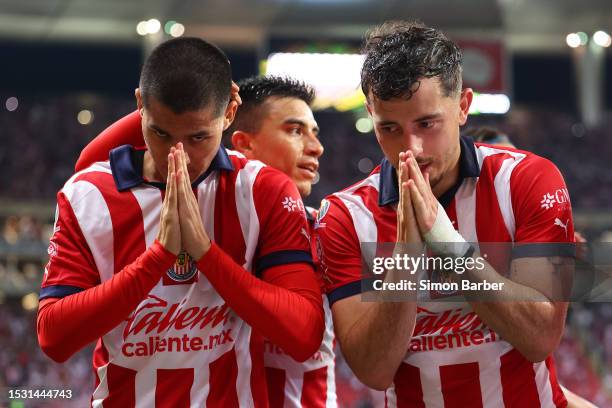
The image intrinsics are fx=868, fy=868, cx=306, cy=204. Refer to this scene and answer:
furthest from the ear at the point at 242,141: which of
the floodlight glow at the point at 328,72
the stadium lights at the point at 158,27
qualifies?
the stadium lights at the point at 158,27

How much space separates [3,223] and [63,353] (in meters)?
17.1

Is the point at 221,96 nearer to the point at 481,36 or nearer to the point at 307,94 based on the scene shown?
the point at 307,94

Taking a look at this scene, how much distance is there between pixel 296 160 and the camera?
3.55 m

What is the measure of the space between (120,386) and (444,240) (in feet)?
3.40

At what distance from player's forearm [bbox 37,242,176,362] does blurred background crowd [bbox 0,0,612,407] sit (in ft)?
37.9

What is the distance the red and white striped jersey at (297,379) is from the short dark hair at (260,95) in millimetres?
720

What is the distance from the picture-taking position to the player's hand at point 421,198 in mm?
2256

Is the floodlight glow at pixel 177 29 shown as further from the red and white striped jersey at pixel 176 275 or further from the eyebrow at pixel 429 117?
the eyebrow at pixel 429 117

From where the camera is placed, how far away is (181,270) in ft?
8.28

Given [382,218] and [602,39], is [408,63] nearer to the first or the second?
[382,218]

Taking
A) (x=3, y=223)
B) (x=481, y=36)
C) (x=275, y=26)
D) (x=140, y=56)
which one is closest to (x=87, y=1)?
(x=140, y=56)

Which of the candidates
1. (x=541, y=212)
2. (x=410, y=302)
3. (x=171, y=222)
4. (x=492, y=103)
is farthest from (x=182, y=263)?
(x=492, y=103)

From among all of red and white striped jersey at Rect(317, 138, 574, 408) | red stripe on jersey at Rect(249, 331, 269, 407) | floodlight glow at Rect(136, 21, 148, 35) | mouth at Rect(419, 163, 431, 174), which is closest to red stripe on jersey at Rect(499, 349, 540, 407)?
red and white striped jersey at Rect(317, 138, 574, 408)

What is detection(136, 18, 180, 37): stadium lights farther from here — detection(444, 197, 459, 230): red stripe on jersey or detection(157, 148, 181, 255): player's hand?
detection(157, 148, 181, 255): player's hand
